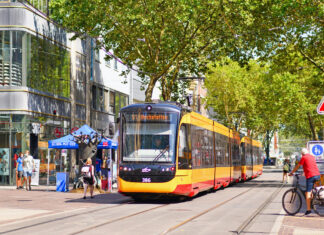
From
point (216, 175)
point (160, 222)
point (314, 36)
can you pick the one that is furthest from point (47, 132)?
point (160, 222)

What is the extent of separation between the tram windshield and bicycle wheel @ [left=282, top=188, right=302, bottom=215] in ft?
16.9

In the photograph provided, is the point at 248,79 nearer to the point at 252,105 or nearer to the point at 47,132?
the point at 252,105

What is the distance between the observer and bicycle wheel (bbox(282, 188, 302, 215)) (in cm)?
1619

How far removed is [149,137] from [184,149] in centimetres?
141

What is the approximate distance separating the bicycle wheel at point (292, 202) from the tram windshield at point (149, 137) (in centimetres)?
514

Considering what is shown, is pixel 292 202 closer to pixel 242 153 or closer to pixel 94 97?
pixel 242 153

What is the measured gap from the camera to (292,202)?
16.3 metres

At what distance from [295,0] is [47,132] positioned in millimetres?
15462

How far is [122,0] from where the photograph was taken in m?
31.9

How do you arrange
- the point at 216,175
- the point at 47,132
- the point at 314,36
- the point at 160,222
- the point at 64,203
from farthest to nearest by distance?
1. the point at 47,132
2. the point at 314,36
3. the point at 216,175
4. the point at 64,203
5. the point at 160,222

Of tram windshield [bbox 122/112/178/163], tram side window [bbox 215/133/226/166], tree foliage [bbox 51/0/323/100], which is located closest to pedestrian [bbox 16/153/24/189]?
tree foliage [bbox 51/0/323/100]

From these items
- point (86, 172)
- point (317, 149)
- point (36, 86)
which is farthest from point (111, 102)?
point (317, 149)

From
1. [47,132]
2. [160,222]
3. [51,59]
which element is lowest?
[160,222]

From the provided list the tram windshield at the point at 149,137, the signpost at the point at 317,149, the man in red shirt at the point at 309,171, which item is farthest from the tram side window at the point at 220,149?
the man in red shirt at the point at 309,171
